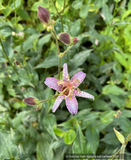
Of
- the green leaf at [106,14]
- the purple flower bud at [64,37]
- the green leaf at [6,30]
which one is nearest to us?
the purple flower bud at [64,37]

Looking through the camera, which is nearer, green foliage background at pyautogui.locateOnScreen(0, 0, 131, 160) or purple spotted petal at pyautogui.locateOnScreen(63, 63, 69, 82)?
purple spotted petal at pyautogui.locateOnScreen(63, 63, 69, 82)

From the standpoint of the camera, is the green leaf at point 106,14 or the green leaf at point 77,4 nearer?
the green leaf at point 77,4

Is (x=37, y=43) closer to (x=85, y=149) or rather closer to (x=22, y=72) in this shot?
(x=22, y=72)

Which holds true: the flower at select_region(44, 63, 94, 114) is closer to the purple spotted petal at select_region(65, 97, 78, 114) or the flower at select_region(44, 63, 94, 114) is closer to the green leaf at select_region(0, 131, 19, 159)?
the purple spotted petal at select_region(65, 97, 78, 114)

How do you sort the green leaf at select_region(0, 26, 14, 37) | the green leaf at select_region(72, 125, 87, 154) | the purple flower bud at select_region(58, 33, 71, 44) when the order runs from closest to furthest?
the purple flower bud at select_region(58, 33, 71, 44) < the green leaf at select_region(72, 125, 87, 154) < the green leaf at select_region(0, 26, 14, 37)

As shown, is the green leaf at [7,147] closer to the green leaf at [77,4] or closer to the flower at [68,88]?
the flower at [68,88]

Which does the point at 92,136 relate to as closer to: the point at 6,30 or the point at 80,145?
the point at 80,145

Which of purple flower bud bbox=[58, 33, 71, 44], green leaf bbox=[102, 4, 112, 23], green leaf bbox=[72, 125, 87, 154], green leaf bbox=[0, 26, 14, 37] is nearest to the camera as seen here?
purple flower bud bbox=[58, 33, 71, 44]

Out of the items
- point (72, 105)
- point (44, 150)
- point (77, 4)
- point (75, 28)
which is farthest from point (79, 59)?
point (44, 150)

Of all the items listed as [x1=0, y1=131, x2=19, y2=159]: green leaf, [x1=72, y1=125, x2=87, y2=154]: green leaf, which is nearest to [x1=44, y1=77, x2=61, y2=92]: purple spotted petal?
[x1=72, y1=125, x2=87, y2=154]: green leaf

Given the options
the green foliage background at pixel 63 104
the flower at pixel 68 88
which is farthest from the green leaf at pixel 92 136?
the flower at pixel 68 88

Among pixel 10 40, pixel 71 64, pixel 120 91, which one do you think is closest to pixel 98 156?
pixel 120 91
